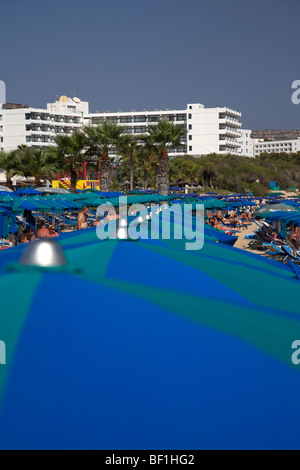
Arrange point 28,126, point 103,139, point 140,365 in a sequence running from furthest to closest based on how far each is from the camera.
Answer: point 28,126 → point 103,139 → point 140,365

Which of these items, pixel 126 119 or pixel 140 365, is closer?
pixel 140 365

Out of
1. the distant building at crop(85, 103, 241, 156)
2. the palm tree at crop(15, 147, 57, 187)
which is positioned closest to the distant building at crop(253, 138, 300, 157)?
the distant building at crop(85, 103, 241, 156)

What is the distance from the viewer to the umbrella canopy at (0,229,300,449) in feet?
4.86

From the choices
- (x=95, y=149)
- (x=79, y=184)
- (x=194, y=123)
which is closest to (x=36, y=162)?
(x=95, y=149)

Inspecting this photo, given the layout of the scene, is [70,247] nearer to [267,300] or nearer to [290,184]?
[267,300]

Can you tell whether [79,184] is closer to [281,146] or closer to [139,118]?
[139,118]

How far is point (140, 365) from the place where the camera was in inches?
67.9

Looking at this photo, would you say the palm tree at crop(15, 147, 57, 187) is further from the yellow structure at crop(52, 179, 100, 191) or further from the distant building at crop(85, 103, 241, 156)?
the distant building at crop(85, 103, 241, 156)

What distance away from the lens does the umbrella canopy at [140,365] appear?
1.48 m

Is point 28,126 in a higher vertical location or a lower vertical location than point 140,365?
higher

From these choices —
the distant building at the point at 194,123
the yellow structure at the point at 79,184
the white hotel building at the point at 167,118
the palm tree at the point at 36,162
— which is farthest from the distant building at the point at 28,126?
the palm tree at the point at 36,162

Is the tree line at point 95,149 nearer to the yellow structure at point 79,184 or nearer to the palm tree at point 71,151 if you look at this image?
the palm tree at point 71,151

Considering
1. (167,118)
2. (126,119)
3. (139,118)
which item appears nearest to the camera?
(167,118)

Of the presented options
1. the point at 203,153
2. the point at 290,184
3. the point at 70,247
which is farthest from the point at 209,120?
the point at 70,247
